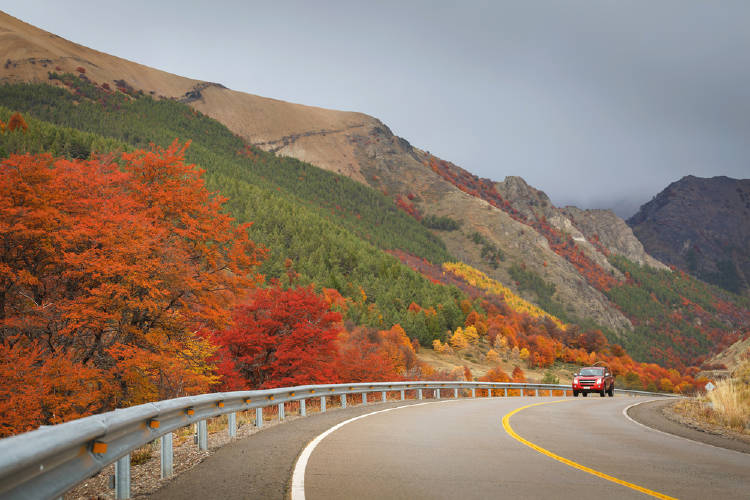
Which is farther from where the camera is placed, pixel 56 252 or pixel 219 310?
pixel 219 310

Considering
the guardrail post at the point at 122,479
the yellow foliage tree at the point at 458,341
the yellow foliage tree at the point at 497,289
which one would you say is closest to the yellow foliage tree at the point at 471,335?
the yellow foliage tree at the point at 458,341

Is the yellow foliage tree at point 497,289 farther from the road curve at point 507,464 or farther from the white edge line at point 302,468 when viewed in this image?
the white edge line at point 302,468

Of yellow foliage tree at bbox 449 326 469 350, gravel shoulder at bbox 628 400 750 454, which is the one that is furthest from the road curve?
yellow foliage tree at bbox 449 326 469 350

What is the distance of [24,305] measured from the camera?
18.1 meters

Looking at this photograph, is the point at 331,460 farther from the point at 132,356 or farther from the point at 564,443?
the point at 132,356

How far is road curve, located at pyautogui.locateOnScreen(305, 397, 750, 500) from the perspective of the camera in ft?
21.2

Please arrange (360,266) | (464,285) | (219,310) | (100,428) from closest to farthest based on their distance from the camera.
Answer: (100,428), (219,310), (360,266), (464,285)

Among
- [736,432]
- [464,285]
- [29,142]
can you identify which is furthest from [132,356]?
[464,285]

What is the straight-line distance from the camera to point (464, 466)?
8.02 metres

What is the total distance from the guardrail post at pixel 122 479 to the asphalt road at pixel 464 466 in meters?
0.35

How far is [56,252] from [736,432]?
65.5ft

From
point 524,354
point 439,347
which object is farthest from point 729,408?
point 524,354

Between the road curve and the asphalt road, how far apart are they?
0.04 feet

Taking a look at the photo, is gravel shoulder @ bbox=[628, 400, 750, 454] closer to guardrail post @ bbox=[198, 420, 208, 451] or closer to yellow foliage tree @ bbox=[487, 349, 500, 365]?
guardrail post @ bbox=[198, 420, 208, 451]
